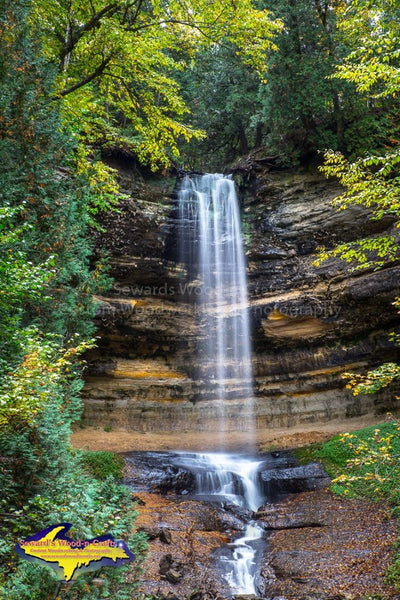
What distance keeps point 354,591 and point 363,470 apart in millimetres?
4943

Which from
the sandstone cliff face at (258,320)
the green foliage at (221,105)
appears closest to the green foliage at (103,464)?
the sandstone cliff face at (258,320)

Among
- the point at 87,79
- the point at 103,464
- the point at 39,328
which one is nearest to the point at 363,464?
the point at 103,464

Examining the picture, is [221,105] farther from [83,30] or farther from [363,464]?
[363,464]

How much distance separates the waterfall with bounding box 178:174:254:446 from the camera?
17.0m

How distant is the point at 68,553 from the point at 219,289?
1497 cm

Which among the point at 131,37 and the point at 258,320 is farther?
the point at 258,320

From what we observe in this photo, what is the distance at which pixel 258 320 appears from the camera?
16594 mm

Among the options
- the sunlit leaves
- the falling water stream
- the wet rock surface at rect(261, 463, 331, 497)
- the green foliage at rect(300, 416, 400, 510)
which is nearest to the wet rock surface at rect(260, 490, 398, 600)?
the green foliage at rect(300, 416, 400, 510)

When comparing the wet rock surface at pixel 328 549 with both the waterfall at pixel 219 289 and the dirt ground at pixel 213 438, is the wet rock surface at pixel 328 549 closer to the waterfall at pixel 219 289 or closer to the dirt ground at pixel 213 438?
the dirt ground at pixel 213 438

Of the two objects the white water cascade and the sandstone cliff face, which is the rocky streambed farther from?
the sandstone cliff face

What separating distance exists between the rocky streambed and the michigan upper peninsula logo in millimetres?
3136

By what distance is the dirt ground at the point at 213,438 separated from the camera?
46.6ft

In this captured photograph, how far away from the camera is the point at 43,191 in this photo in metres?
6.41

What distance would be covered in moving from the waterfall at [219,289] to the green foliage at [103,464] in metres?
6.52
